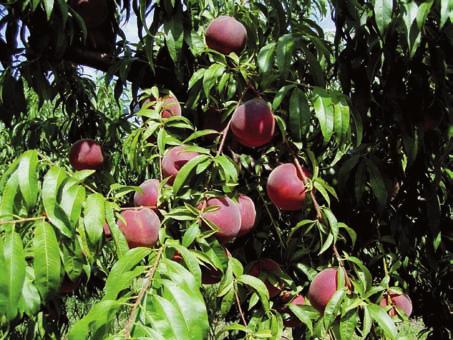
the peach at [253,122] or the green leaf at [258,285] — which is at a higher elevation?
the peach at [253,122]

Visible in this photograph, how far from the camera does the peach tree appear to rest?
0.61 metres

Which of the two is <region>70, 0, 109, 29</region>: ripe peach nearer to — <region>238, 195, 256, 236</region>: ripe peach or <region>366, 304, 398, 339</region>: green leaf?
<region>238, 195, 256, 236</region>: ripe peach

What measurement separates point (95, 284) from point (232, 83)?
0.92 metres

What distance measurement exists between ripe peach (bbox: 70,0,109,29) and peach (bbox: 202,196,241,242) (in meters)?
0.53

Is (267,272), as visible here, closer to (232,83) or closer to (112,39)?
(232,83)

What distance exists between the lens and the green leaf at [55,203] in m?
0.59

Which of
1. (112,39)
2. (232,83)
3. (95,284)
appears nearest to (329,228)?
(232,83)

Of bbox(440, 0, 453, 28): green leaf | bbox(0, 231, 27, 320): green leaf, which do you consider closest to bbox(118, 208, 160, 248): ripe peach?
bbox(0, 231, 27, 320): green leaf

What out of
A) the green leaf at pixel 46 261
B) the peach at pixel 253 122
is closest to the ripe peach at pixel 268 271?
the peach at pixel 253 122

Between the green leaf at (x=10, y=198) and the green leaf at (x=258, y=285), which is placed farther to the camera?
the green leaf at (x=258, y=285)

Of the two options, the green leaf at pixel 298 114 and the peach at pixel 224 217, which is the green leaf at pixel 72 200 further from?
the green leaf at pixel 298 114

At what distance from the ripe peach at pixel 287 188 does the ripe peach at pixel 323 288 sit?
4.7 inches

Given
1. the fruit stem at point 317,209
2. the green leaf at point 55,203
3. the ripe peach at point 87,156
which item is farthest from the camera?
the ripe peach at point 87,156

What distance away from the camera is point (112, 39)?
1.22 meters
